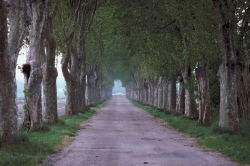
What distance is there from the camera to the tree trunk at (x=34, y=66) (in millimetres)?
14688

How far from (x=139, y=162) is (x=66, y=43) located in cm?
1482

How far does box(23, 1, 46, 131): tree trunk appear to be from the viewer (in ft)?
48.2

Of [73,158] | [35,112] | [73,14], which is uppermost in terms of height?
[73,14]

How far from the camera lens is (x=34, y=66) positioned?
578 inches

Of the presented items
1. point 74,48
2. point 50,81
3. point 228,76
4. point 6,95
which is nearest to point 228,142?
point 228,76

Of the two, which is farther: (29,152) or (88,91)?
(88,91)

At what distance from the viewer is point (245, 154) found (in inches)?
412

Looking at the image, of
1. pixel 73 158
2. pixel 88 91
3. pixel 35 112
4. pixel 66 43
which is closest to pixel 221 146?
pixel 73 158

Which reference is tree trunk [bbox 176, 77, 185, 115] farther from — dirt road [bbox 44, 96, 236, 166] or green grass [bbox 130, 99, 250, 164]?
dirt road [bbox 44, 96, 236, 166]

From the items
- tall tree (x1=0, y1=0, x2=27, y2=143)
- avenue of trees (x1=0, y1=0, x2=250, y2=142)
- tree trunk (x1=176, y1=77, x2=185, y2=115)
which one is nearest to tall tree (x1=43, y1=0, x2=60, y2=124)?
avenue of trees (x1=0, y1=0, x2=250, y2=142)

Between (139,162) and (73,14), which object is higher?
(73,14)

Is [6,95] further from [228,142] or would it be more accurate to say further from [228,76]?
[228,76]

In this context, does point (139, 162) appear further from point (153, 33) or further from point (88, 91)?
point (88, 91)

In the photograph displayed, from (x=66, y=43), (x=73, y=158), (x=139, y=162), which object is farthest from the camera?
(x=66, y=43)
